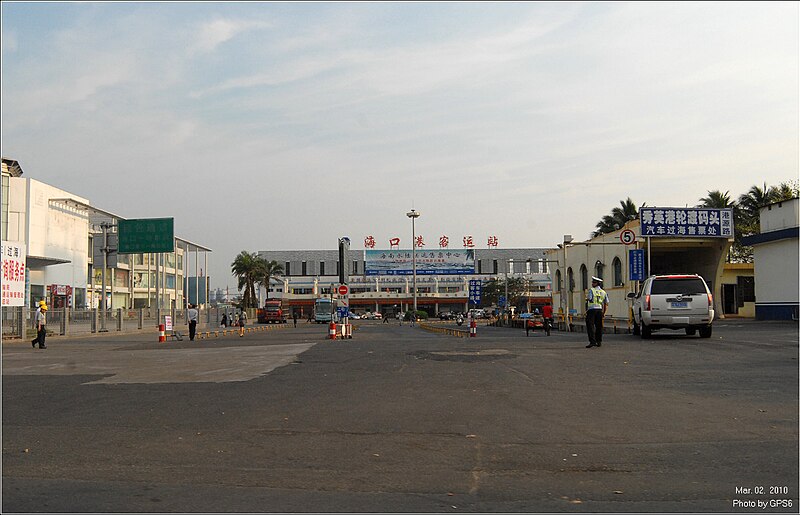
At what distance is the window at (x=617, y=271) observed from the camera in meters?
49.9

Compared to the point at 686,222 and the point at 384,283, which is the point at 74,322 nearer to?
the point at 686,222

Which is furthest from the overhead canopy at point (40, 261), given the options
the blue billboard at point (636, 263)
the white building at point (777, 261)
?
the white building at point (777, 261)

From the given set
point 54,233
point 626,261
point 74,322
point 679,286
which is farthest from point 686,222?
point 54,233

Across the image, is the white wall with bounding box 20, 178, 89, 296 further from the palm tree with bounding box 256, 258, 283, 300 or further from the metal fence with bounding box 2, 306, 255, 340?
the palm tree with bounding box 256, 258, 283, 300

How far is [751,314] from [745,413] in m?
46.3

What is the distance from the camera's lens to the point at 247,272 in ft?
317

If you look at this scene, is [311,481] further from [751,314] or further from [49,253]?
[49,253]

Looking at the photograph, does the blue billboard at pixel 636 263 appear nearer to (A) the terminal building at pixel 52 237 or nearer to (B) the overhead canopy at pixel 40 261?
(A) the terminal building at pixel 52 237

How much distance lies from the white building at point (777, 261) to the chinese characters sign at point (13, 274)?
33.8 meters

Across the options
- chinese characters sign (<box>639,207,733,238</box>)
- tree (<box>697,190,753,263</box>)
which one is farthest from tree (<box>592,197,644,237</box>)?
chinese characters sign (<box>639,207,733,238</box>)

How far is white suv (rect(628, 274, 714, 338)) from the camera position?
2014 cm

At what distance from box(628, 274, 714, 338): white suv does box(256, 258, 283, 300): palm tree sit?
80.7 m

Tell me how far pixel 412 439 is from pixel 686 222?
39.1 meters

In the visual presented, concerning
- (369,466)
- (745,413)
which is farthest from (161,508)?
(745,413)
